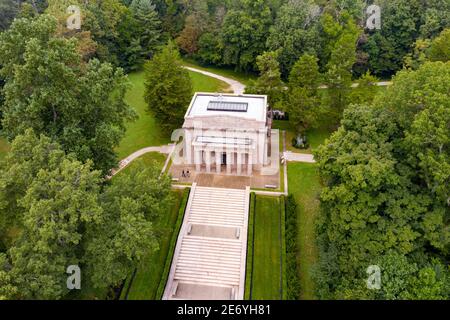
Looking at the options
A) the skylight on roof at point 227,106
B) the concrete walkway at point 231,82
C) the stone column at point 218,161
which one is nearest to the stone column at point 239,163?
the stone column at point 218,161

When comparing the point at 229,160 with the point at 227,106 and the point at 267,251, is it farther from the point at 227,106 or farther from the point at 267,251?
the point at 267,251

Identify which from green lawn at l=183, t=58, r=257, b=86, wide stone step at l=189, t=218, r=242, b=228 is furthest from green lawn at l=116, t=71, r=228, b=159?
wide stone step at l=189, t=218, r=242, b=228

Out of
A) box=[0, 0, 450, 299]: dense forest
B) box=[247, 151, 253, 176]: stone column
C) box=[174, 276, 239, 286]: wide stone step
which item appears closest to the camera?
box=[0, 0, 450, 299]: dense forest

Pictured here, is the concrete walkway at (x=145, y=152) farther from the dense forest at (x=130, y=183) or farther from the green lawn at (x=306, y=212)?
the green lawn at (x=306, y=212)

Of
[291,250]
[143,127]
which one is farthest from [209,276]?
[143,127]

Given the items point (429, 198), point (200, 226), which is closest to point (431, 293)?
point (429, 198)

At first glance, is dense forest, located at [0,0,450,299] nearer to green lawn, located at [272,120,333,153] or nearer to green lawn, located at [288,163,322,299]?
green lawn, located at [288,163,322,299]
